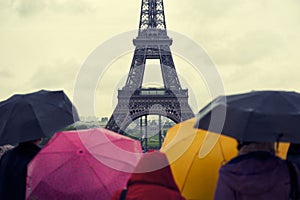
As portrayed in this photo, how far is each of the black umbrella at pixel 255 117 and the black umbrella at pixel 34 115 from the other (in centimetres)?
173

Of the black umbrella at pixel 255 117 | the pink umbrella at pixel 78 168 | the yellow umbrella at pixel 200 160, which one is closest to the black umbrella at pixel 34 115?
the pink umbrella at pixel 78 168

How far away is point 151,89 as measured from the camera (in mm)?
37656

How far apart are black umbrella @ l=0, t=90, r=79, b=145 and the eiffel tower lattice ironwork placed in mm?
27961

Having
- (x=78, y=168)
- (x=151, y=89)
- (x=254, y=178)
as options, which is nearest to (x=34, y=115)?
(x=78, y=168)

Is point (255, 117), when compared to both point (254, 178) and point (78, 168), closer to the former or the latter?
point (254, 178)

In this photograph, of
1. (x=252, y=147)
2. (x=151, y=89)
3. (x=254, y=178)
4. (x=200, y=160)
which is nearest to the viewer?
(x=254, y=178)

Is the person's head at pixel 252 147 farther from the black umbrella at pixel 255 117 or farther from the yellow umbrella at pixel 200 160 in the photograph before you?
the yellow umbrella at pixel 200 160

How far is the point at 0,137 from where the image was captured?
5273 millimetres

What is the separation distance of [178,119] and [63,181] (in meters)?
29.3

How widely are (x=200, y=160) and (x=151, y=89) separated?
107 feet

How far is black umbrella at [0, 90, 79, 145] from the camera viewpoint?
5.13m

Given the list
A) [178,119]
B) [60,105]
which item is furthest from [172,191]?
[178,119]

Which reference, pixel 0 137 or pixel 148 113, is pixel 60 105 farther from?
pixel 148 113

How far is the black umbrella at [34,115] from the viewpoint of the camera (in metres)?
5.13
